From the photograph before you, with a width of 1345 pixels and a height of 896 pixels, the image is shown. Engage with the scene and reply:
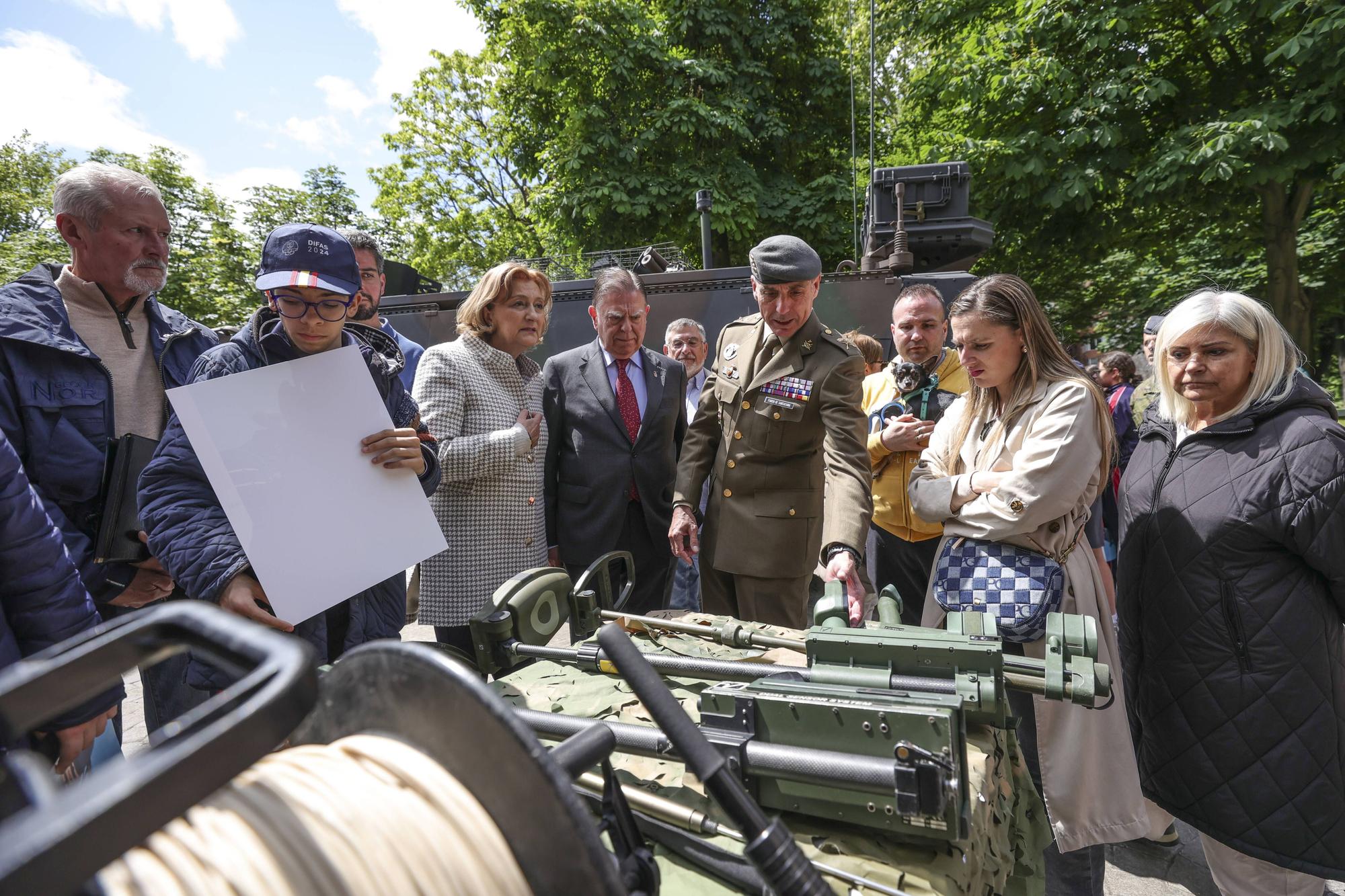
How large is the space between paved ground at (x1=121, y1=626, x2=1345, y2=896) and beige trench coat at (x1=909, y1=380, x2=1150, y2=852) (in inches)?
28.2

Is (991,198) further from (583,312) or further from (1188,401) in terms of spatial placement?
(1188,401)

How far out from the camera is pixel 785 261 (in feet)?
9.26

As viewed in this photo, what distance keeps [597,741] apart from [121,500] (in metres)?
1.89

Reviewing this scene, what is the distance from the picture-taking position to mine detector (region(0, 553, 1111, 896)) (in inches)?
19.9

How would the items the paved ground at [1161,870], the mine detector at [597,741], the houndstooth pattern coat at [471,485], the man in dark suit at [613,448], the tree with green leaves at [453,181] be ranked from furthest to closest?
the tree with green leaves at [453,181] → the man in dark suit at [613,448] → the houndstooth pattern coat at [471,485] → the paved ground at [1161,870] → the mine detector at [597,741]

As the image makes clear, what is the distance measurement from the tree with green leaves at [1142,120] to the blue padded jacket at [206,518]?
955 centimetres

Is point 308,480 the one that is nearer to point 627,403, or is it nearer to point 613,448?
point 613,448

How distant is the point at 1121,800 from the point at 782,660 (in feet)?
3.75

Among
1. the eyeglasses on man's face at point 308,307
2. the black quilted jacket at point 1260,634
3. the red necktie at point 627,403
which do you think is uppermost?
the eyeglasses on man's face at point 308,307

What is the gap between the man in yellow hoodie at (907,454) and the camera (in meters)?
3.28

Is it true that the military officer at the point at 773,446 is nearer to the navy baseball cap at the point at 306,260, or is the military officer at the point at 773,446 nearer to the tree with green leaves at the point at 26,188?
the navy baseball cap at the point at 306,260

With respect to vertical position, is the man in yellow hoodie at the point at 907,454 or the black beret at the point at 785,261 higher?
the black beret at the point at 785,261

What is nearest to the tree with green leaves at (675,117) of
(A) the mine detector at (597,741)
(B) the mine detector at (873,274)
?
(B) the mine detector at (873,274)

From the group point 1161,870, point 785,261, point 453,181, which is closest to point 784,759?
point 785,261
